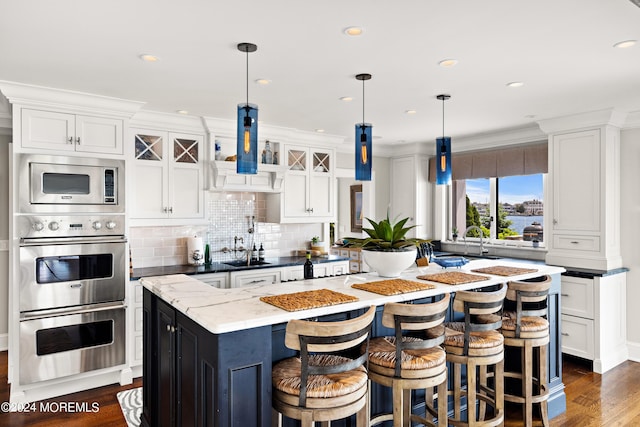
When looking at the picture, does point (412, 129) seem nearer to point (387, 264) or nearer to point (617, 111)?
point (617, 111)

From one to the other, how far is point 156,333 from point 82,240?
4.90 feet

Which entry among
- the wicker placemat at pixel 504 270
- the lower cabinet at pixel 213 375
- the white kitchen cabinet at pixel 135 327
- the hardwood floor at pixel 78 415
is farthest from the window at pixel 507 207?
the hardwood floor at pixel 78 415

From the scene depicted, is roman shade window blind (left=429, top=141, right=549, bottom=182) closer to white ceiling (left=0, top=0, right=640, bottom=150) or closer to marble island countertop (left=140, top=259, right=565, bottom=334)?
white ceiling (left=0, top=0, right=640, bottom=150)

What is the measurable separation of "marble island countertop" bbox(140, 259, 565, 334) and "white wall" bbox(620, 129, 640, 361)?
2021 millimetres

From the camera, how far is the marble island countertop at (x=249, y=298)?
1853mm

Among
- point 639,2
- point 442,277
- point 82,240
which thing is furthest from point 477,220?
point 82,240

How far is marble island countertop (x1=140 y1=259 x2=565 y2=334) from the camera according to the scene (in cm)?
185

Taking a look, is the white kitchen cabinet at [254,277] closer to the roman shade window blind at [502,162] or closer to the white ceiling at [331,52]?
the white ceiling at [331,52]

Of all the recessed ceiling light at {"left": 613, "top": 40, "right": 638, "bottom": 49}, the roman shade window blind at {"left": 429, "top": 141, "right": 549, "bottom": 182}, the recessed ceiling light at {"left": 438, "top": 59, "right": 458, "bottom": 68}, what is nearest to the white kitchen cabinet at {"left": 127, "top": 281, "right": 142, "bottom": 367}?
the recessed ceiling light at {"left": 438, "top": 59, "right": 458, "bottom": 68}

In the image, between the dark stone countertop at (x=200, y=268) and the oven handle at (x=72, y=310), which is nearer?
the oven handle at (x=72, y=310)

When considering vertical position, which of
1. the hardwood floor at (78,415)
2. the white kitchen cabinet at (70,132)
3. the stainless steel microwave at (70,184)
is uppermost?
the white kitchen cabinet at (70,132)

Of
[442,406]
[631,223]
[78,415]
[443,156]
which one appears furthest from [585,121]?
[78,415]

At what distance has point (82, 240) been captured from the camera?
363cm

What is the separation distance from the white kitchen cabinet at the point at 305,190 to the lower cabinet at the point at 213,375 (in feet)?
9.12
